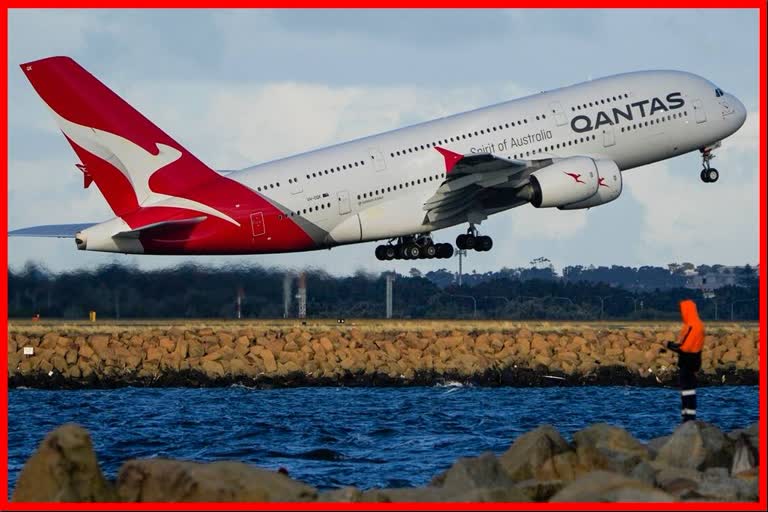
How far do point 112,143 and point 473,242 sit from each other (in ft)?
37.9

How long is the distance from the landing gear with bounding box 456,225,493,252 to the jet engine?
195 centimetres

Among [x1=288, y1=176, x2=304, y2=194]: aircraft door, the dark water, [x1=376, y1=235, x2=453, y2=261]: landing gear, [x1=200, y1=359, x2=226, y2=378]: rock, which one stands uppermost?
[x1=288, y1=176, x2=304, y2=194]: aircraft door

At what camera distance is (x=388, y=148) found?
4581 cm

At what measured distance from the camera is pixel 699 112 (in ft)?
161

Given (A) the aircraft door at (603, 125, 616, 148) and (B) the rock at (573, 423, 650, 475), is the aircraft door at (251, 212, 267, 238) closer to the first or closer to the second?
(A) the aircraft door at (603, 125, 616, 148)

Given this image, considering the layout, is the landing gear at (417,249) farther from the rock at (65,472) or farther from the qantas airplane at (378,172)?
the rock at (65,472)

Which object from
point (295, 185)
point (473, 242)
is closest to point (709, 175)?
point (473, 242)

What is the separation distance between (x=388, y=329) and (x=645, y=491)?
120ft

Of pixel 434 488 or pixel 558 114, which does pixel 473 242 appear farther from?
pixel 434 488

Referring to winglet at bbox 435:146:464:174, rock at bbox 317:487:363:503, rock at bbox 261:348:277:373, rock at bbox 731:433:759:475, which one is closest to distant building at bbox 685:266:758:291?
winglet at bbox 435:146:464:174

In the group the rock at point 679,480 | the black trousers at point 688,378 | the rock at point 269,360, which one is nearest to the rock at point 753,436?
the black trousers at point 688,378

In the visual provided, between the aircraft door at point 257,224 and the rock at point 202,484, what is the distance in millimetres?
24744

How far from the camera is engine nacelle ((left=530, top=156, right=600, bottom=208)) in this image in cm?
4584

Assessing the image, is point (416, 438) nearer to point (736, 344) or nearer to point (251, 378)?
point (251, 378)
